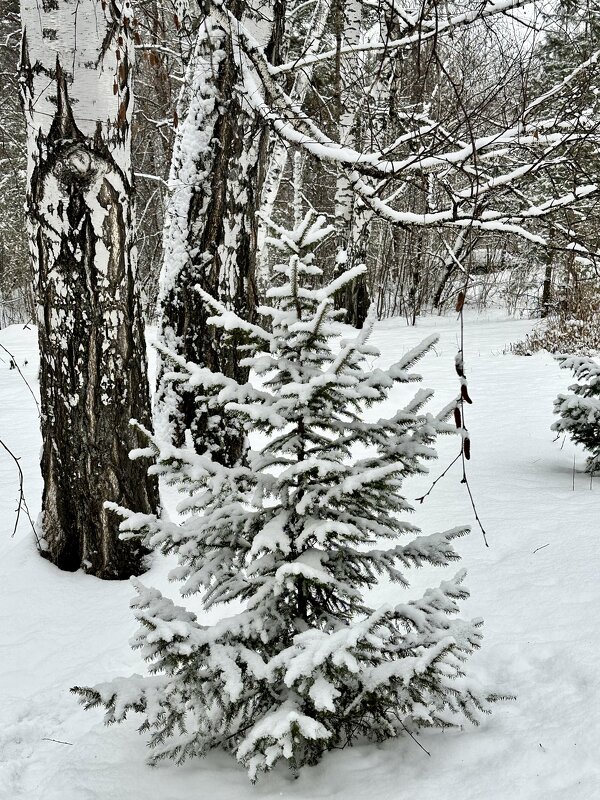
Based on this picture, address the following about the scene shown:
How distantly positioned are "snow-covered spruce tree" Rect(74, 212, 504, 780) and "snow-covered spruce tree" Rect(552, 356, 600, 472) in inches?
106

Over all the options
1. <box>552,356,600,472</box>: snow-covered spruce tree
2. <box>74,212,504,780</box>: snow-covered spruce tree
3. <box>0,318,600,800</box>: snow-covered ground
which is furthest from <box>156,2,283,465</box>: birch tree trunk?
<box>552,356,600,472</box>: snow-covered spruce tree

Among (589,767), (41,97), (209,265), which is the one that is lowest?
(589,767)

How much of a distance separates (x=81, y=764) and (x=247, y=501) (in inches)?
43.4

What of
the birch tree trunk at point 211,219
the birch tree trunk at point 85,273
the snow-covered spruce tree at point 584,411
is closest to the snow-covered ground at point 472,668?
the snow-covered spruce tree at point 584,411

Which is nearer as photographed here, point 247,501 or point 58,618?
point 247,501

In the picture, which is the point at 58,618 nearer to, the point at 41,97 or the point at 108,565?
the point at 108,565

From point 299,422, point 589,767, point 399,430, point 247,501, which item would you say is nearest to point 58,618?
point 247,501

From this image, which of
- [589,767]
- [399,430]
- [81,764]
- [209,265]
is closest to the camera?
[589,767]

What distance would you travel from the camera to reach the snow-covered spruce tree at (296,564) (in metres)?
1.71

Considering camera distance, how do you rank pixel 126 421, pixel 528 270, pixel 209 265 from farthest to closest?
1. pixel 528 270
2. pixel 209 265
3. pixel 126 421

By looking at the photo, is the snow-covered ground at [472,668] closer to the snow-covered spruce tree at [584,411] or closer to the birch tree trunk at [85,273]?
the snow-covered spruce tree at [584,411]

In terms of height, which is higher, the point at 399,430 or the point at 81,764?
the point at 399,430

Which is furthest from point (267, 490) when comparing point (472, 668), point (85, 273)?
point (85, 273)

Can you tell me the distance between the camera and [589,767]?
1669 millimetres
